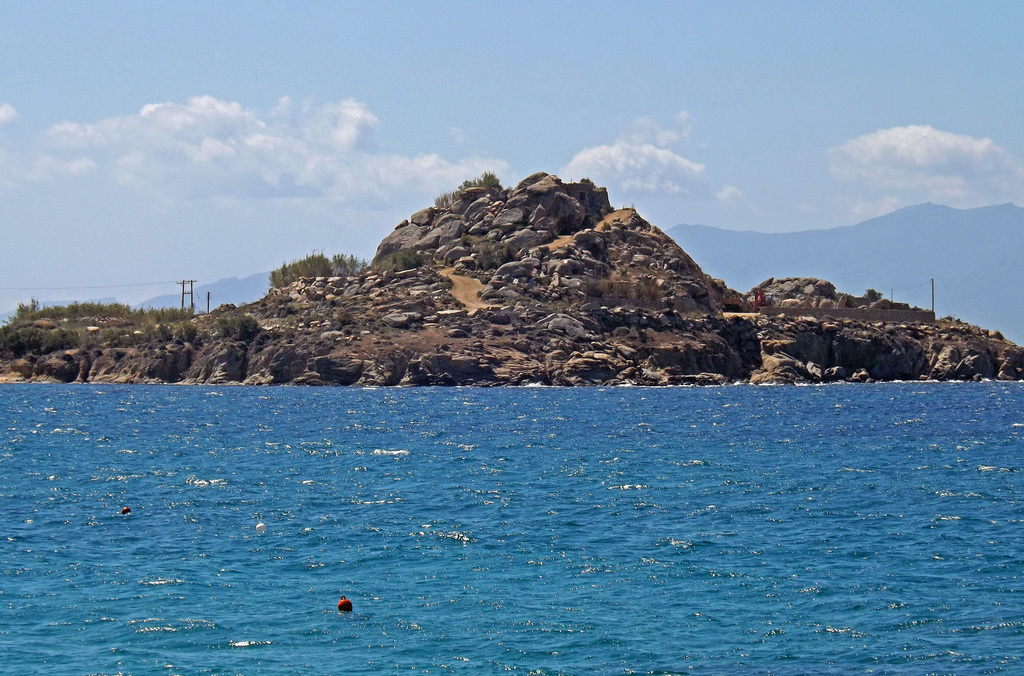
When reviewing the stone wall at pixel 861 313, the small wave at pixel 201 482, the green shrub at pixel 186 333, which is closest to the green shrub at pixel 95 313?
the green shrub at pixel 186 333

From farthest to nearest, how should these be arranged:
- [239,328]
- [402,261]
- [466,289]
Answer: [402,261]
[466,289]
[239,328]

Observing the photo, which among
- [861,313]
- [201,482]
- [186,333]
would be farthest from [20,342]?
[201,482]

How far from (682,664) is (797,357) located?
299ft

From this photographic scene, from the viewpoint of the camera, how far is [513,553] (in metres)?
24.8

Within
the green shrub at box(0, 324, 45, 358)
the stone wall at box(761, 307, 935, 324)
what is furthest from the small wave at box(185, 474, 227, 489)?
the stone wall at box(761, 307, 935, 324)

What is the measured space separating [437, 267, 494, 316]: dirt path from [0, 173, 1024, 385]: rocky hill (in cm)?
28

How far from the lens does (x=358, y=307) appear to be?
344ft

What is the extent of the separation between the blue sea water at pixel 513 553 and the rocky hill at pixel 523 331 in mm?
45184

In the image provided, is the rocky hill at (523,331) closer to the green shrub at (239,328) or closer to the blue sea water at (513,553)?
the green shrub at (239,328)

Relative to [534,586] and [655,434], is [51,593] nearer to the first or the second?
[534,586]

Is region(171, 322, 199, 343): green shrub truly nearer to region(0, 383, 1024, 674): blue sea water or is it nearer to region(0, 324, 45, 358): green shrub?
region(0, 324, 45, 358): green shrub

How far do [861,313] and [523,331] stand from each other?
3645 cm

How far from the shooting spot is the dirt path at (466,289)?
4121 inches

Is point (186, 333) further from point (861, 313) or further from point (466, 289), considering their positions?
point (861, 313)
